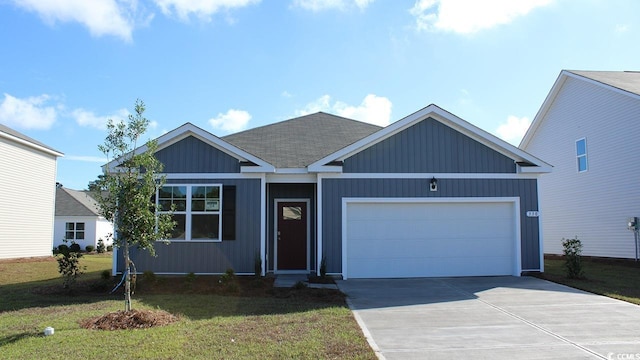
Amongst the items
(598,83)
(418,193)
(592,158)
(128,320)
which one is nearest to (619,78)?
(598,83)

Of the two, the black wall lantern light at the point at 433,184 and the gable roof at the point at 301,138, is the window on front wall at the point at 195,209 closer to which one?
the gable roof at the point at 301,138

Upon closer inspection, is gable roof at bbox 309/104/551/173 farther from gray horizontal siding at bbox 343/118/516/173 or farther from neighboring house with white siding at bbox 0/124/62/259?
neighboring house with white siding at bbox 0/124/62/259

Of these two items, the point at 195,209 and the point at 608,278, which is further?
the point at 608,278

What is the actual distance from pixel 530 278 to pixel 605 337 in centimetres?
606

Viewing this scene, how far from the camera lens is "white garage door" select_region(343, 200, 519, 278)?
512 inches

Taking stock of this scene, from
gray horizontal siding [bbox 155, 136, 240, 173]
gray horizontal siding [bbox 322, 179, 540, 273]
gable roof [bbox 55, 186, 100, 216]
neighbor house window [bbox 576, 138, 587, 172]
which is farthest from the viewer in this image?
gable roof [bbox 55, 186, 100, 216]

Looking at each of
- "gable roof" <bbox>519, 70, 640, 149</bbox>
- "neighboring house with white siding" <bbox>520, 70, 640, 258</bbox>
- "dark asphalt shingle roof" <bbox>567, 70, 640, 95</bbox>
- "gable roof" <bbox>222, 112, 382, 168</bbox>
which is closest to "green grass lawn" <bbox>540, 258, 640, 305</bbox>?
"neighboring house with white siding" <bbox>520, 70, 640, 258</bbox>

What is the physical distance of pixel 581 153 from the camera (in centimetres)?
1947

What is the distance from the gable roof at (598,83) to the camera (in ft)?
55.9

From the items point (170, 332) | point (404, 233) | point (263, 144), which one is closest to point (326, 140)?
point (263, 144)

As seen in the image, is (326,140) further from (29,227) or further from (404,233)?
(29,227)

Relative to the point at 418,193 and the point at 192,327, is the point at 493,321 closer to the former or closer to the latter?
the point at 192,327

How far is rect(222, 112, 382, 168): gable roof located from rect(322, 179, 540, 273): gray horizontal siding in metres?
1.39

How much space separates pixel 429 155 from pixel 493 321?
6.11m
